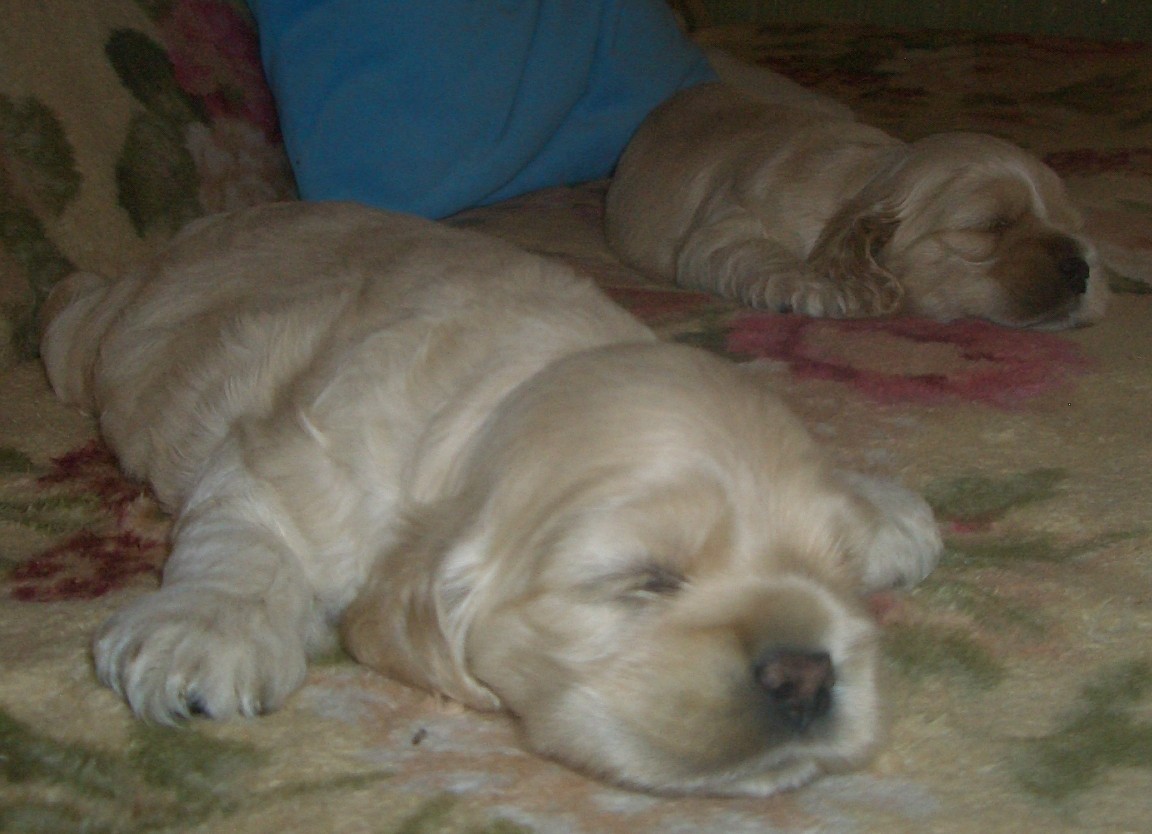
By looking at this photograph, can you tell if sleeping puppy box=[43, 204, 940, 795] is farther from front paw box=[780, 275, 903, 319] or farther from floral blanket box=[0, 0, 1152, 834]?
front paw box=[780, 275, 903, 319]

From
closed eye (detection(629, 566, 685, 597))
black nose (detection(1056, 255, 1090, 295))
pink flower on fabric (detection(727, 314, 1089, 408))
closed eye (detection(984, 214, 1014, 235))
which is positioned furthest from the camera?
closed eye (detection(984, 214, 1014, 235))

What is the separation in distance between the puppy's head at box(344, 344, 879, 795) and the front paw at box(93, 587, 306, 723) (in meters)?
0.11

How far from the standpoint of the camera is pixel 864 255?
3.39 meters

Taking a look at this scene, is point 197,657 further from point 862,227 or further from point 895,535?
point 862,227

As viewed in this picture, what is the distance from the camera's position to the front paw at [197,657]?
4.51 ft

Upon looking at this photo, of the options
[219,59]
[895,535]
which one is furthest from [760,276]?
[895,535]

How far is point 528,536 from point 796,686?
1.11 ft

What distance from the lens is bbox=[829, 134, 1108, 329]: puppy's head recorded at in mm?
3314

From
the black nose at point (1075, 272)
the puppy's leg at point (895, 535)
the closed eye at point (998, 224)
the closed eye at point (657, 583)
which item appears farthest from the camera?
the closed eye at point (998, 224)

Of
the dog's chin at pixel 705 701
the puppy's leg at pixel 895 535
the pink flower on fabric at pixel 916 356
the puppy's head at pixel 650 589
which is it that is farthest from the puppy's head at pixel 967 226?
the dog's chin at pixel 705 701

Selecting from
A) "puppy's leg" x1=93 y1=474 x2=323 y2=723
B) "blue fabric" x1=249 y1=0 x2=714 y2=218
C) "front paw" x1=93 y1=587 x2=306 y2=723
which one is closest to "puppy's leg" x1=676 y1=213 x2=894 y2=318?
"blue fabric" x1=249 y1=0 x2=714 y2=218

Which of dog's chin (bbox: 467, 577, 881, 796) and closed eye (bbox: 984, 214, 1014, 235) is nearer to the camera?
dog's chin (bbox: 467, 577, 881, 796)

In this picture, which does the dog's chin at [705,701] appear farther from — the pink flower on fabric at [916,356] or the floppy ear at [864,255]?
the floppy ear at [864,255]

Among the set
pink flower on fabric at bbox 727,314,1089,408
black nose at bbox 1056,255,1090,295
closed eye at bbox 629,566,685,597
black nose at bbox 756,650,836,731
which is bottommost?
black nose at bbox 1056,255,1090,295
